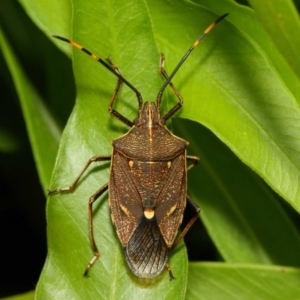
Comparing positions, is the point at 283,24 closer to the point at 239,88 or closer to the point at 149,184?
the point at 239,88

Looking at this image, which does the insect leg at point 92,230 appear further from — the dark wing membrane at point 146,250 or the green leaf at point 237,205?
the green leaf at point 237,205

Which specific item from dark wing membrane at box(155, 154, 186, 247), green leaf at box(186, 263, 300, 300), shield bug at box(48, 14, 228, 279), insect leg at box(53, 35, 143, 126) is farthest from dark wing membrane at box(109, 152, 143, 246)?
green leaf at box(186, 263, 300, 300)

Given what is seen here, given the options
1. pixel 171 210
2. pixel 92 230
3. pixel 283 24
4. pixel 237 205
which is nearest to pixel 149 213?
pixel 171 210

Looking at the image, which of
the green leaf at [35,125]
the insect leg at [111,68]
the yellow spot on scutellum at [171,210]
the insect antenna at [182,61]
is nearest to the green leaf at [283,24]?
the insect antenna at [182,61]

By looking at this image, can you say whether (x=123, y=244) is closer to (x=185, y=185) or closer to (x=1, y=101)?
(x=185, y=185)

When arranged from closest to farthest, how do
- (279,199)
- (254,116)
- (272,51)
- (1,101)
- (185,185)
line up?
1. (254,116)
2. (272,51)
3. (185,185)
4. (279,199)
5. (1,101)

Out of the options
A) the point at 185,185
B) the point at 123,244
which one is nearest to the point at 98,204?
the point at 123,244
